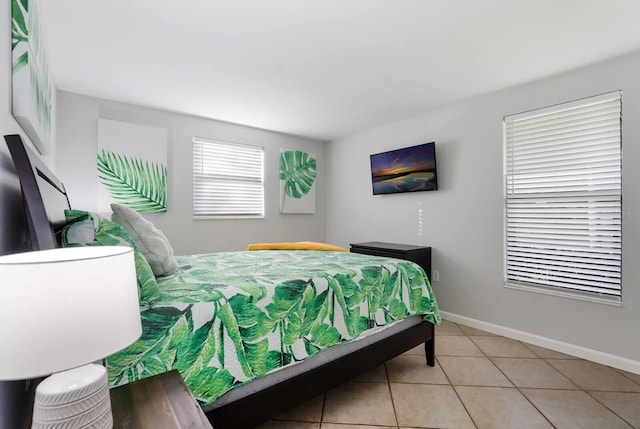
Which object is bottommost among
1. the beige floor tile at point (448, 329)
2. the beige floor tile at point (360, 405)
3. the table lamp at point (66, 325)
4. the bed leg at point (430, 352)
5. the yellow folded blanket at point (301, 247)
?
the beige floor tile at point (448, 329)

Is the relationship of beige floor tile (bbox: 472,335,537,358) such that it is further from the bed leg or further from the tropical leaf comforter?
the tropical leaf comforter

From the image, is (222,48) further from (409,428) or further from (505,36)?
(409,428)

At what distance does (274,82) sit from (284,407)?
2515 mm

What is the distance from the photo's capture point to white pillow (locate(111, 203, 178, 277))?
158 cm

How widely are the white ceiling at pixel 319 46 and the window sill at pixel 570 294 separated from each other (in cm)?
189

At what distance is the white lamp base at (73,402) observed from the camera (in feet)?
2.10

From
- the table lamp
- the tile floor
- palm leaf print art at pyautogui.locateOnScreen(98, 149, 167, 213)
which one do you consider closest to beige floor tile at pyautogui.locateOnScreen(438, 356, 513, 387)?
the tile floor

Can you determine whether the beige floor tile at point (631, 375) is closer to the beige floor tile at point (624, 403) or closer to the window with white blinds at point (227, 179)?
the beige floor tile at point (624, 403)

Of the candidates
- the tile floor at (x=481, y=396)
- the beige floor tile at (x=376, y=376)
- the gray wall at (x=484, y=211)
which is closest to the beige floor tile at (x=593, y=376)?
the tile floor at (x=481, y=396)

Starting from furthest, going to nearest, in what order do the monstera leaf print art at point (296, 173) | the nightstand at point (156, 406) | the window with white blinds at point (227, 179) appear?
the monstera leaf print art at point (296, 173) < the window with white blinds at point (227, 179) < the nightstand at point (156, 406)

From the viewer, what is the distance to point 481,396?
77.3 inches

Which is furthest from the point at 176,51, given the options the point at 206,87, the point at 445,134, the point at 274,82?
the point at 445,134

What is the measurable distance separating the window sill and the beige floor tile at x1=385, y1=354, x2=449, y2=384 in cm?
119

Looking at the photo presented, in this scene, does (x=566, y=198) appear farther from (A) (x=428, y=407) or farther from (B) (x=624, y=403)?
(A) (x=428, y=407)
